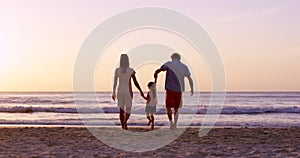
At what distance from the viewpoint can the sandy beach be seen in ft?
23.3

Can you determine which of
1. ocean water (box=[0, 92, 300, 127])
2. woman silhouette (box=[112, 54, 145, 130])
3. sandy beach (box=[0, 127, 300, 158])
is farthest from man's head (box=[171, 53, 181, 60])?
ocean water (box=[0, 92, 300, 127])

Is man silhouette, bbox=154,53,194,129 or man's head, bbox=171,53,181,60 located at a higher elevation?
man's head, bbox=171,53,181,60

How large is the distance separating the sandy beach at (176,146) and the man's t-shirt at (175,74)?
109 cm

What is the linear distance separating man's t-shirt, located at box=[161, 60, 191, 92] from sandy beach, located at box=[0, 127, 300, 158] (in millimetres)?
1086

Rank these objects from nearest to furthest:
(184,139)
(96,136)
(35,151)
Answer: (35,151)
(184,139)
(96,136)

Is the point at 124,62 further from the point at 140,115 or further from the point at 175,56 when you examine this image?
the point at 140,115

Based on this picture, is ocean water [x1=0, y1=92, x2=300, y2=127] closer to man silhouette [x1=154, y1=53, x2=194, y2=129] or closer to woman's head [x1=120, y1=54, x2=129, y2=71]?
man silhouette [x1=154, y1=53, x2=194, y2=129]

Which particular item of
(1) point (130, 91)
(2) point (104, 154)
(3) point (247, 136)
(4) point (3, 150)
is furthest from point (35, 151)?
(3) point (247, 136)

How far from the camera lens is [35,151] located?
7516 mm

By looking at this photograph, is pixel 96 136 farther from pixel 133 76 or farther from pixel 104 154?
pixel 104 154

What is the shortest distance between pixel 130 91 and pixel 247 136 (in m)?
2.70

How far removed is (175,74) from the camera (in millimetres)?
9703

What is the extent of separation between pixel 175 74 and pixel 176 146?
2219 mm

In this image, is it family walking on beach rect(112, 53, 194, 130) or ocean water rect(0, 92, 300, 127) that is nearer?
family walking on beach rect(112, 53, 194, 130)
